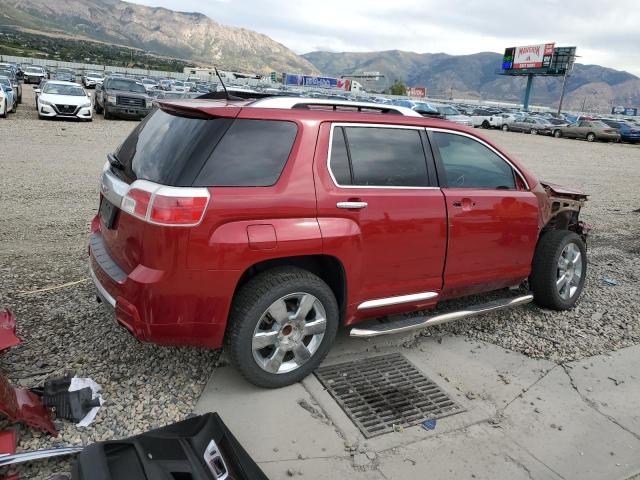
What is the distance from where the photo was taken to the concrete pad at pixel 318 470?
2.79 m

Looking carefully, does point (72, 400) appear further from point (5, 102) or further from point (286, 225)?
point (5, 102)

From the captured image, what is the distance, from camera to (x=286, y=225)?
320 cm

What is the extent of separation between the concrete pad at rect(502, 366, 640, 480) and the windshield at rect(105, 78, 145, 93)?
70.1 ft

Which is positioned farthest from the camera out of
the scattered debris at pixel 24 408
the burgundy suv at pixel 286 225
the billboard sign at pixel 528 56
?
the billboard sign at pixel 528 56

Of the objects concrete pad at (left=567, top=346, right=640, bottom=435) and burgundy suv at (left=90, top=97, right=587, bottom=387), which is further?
concrete pad at (left=567, top=346, right=640, bottom=435)

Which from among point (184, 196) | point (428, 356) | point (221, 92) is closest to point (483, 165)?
point (428, 356)

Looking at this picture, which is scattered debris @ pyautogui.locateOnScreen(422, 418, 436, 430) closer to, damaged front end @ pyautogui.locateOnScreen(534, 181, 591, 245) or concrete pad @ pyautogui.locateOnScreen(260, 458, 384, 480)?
concrete pad @ pyautogui.locateOnScreen(260, 458, 384, 480)

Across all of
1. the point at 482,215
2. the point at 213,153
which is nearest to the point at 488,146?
the point at 482,215

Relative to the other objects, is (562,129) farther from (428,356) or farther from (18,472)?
(18,472)

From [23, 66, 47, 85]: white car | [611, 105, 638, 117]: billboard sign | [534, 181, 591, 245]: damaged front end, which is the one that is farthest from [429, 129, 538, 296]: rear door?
[611, 105, 638, 117]: billboard sign

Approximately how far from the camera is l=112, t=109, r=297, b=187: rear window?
3053 mm

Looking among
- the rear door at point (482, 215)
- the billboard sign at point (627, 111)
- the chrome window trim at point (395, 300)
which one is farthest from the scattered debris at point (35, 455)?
the billboard sign at point (627, 111)

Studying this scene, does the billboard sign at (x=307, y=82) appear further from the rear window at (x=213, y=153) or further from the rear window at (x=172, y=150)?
the rear window at (x=213, y=153)

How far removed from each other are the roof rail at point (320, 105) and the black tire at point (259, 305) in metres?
1.06
